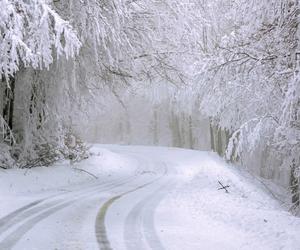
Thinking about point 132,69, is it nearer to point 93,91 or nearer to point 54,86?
point 93,91

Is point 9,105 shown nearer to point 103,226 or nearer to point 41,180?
point 41,180

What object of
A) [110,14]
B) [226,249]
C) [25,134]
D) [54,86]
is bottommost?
Result: [226,249]

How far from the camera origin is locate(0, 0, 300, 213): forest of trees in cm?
982

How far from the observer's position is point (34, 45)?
11.1 m

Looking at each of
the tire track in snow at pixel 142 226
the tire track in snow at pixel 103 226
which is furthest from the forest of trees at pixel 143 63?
the tire track in snow at pixel 103 226

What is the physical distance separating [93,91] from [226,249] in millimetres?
11310

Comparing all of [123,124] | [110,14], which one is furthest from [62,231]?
[123,124]

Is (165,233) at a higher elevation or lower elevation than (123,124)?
lower

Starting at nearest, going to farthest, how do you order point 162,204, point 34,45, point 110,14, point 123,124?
point 34,45 < point 162,204 < point 110,14 < point 123,124

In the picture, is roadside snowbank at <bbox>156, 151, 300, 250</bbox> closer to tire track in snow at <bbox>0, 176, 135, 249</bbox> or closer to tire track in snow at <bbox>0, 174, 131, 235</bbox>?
tire track in snow at <bbox>0, 176, 135, 249</bbox>

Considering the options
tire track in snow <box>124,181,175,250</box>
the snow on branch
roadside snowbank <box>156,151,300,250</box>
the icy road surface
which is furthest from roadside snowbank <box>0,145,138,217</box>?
roadside snowbank <box>156,151,300,250</box>

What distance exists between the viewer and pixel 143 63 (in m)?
18.4

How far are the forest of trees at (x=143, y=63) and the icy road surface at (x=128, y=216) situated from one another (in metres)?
1.42

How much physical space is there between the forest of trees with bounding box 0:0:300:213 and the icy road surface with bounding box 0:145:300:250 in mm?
1419
